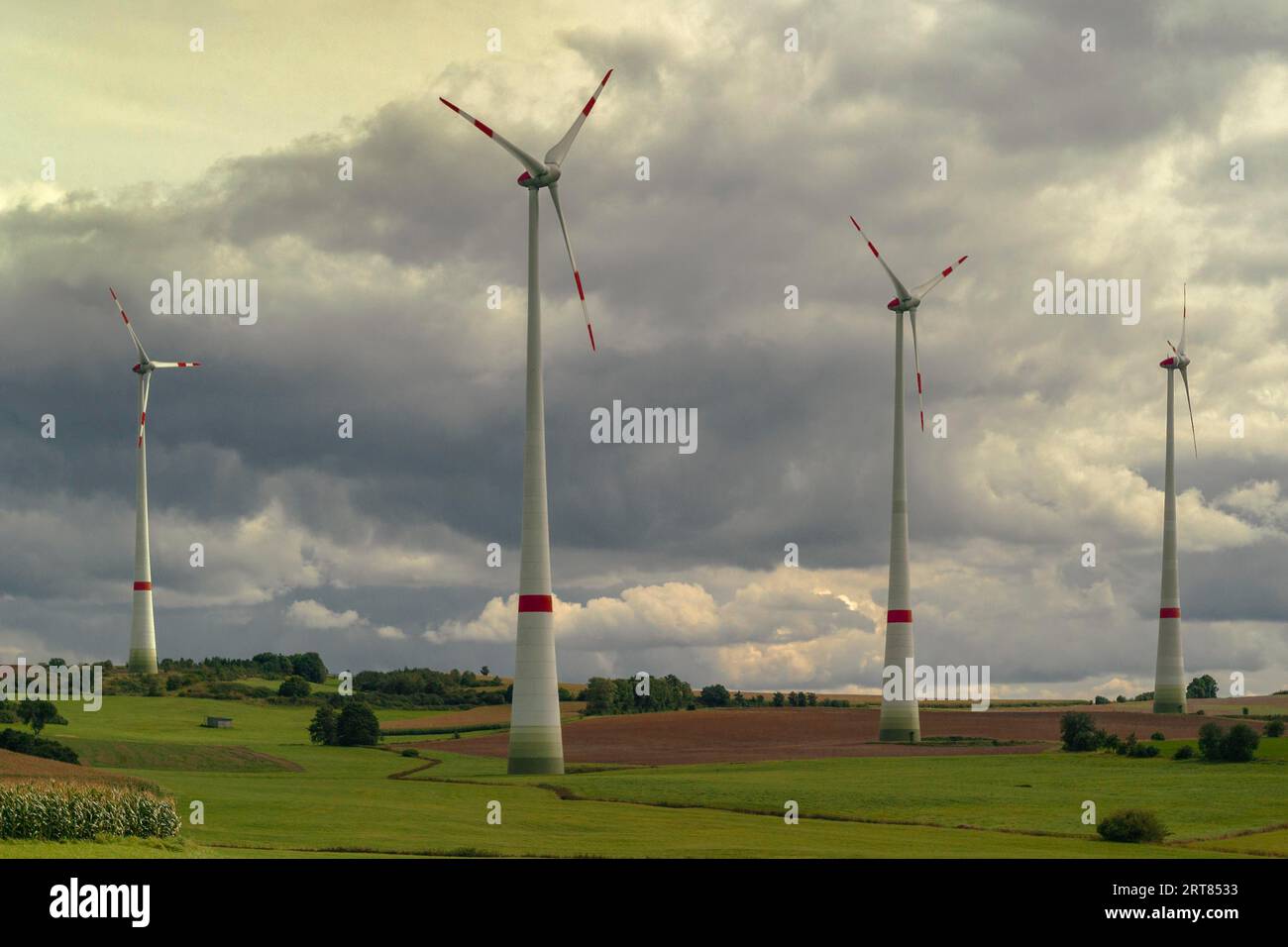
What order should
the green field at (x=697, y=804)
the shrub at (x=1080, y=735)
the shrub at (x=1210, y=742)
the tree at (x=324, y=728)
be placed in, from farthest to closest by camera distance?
1. the tree at (x=324, y=728)
2. the shrub at (x=1080, y=735)
3. the shrub at (x=1210, y=742)
4. the green field at (x=697, y=804)

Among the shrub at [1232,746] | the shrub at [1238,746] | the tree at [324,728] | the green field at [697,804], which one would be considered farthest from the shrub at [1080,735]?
the tree at [324,728]

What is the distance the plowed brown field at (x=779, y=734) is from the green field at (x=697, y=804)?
385 inches

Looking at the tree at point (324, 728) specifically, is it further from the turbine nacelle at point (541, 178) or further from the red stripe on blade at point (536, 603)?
the turbine nacelle at point (541, 178)

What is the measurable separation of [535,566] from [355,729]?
65403 millimetres

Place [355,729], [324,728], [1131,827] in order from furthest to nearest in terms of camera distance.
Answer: [324,728]
[355,729]
[1131,827]

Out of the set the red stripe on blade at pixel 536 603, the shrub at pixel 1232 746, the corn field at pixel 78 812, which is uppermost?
the red stripe on blade at pixel 536 603

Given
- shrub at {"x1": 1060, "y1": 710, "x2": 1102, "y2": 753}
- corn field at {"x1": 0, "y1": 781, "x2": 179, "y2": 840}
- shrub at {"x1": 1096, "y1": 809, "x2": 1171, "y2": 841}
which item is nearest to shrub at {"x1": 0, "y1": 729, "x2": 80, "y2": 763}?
corn field at {"x1": 0, "y1": 781, "x2": 179, "y2": 840}

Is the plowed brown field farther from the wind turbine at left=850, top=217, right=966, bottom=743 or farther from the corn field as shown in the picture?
the corn field

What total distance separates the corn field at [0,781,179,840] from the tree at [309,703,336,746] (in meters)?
107

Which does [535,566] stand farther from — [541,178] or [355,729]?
[355,729]

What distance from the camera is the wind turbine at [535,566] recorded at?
107 meters

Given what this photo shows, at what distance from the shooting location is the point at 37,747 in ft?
393

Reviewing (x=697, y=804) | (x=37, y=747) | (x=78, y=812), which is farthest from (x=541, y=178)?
(x=78, y=812)
